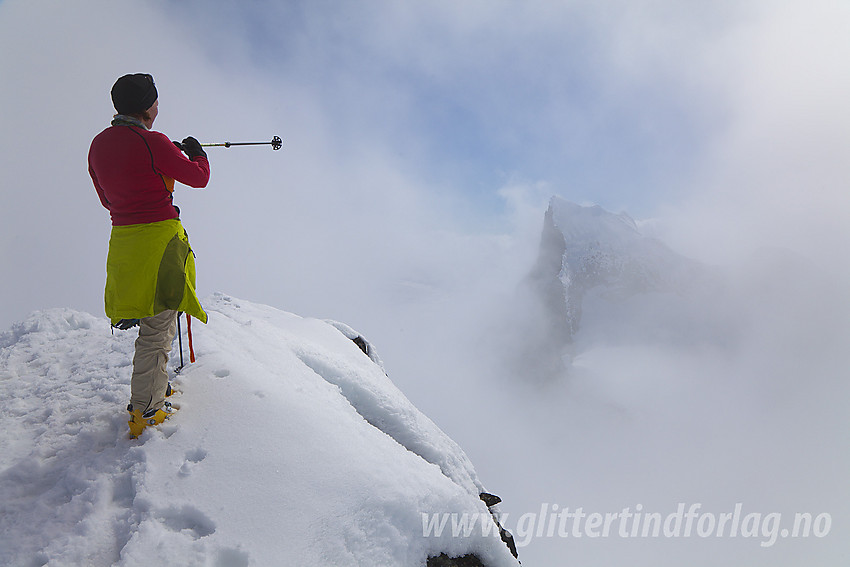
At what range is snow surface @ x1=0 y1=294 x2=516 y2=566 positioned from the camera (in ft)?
10.1

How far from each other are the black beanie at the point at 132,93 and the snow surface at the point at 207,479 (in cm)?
344

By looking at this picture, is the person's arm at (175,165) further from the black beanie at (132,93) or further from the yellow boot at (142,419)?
the yellow boot at (142,419)

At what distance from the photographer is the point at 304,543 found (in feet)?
10.6

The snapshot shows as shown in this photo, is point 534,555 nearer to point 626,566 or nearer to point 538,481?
point 626,566

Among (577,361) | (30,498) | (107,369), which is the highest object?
(577,361)

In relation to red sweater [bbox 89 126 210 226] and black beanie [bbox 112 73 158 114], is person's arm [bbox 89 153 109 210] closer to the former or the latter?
red sweater [bbox 89 126 210 226]

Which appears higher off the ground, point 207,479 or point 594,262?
point 594,262

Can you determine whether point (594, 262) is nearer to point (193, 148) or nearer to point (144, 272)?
point (193, 148)

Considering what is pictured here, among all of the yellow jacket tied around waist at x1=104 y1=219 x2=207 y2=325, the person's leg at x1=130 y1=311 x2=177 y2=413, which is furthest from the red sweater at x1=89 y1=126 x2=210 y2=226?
the person's leg at x1=130 y1=311 x2=177 y2=413

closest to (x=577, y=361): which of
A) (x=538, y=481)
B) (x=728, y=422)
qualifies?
(x=728, y=422)

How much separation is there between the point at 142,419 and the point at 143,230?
209 cm

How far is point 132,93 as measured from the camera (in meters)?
3.82

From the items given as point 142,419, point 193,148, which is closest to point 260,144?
point 193,148

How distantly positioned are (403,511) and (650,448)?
129647mm
